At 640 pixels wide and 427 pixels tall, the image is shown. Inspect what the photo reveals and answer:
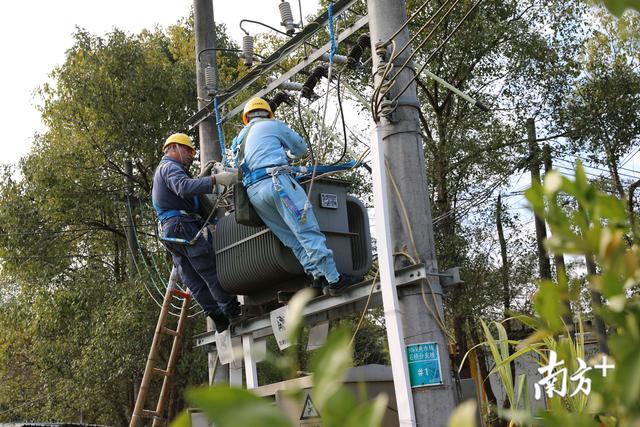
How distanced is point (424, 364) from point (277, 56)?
3644 mm

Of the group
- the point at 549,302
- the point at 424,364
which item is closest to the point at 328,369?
the point at 549,302

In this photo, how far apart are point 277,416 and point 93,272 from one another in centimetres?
1835

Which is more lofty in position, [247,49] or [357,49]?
[247,49]

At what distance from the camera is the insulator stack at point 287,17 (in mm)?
7230

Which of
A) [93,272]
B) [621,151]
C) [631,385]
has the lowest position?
[631,385]

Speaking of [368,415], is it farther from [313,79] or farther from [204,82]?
[204,82]

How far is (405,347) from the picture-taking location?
493 centimetres

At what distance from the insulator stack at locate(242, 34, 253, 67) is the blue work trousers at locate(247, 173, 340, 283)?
7.32 feet

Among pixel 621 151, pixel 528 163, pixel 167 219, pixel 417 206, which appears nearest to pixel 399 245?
pixel 417 206

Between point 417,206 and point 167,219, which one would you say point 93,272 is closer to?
point 167,219

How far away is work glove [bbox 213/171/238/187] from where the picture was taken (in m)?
6.31

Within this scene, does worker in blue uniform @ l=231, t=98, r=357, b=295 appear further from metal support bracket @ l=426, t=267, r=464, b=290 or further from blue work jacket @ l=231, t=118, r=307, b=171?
metal support bracket @ l=426, t=267, r=464, b=290

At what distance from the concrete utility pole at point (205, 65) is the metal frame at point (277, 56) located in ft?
0.32

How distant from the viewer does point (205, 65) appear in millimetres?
9008
